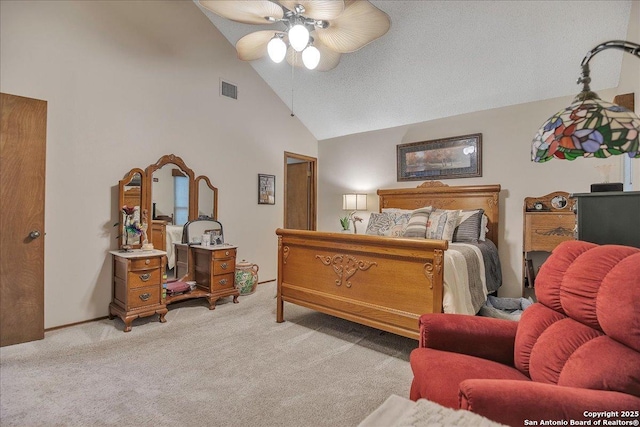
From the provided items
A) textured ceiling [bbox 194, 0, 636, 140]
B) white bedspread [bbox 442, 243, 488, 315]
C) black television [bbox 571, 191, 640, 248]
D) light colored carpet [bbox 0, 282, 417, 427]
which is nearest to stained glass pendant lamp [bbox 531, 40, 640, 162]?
black television [bbox 571, 191, 640, 248]

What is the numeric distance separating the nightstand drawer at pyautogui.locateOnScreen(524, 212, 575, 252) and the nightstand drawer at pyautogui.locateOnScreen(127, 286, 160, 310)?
157 inches

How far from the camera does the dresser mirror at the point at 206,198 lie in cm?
404

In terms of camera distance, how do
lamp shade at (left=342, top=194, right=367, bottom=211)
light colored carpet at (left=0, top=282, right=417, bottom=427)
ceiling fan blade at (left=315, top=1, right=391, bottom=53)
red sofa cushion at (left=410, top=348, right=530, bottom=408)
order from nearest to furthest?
red sofa cushion at (left=410, top=348, right=530, bottom=408), light colored carpet at (left=0, top=282, right=417, bottom=427), ceiling fan blade at (left=315, top=1, right=391, bottom=53), lamp shade at (left=342, top=194, right=367, bottom=211)

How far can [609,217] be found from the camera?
1.65 metres

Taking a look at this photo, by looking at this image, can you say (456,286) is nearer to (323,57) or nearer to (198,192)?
(323,57)

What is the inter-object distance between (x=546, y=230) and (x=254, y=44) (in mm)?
3511

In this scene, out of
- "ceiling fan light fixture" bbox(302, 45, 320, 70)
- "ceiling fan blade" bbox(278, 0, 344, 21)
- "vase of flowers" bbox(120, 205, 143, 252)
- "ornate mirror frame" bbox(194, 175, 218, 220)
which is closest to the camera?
"ceiling fan blade" bbox(278, 0, 344, 21)

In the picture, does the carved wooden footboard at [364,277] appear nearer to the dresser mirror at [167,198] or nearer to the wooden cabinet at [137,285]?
the wooden cabinet at [137,285]

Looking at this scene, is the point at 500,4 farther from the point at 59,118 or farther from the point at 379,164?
the point at 59,118

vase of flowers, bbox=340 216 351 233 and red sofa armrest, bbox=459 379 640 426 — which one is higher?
vase of flowers, bbox=340 216 351 233

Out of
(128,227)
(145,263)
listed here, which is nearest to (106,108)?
(128,227)

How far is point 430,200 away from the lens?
171 inches

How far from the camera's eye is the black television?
1.58m

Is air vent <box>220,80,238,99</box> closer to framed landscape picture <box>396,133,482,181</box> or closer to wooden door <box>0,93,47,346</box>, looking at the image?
wooden door <box>0,93,47,346</box>
